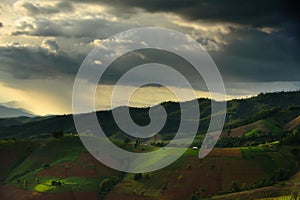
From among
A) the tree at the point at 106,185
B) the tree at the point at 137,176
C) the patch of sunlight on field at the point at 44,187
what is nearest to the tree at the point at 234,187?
the tree at the point at 137,176

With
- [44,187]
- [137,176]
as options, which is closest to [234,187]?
[137,176]

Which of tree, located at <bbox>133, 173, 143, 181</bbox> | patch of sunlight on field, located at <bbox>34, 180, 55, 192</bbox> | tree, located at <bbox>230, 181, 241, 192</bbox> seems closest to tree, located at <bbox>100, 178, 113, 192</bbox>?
tree, located at <bbox>133, 173, 143, 181</bbox>

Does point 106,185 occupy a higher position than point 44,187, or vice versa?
point 106,185

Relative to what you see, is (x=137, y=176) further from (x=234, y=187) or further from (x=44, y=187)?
(x=234, y=187)

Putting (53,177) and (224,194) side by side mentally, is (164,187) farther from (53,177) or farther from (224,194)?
(53,177)

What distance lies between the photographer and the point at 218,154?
589ft

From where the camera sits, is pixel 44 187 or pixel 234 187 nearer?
pixel 234 187

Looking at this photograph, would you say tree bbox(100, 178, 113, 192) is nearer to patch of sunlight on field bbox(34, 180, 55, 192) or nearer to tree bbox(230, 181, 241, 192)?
patch of sunlight on field bbox(34, 180, 55, 192)

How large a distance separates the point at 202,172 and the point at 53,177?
223 feet

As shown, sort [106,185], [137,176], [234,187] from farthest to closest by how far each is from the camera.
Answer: [137,176], [106,185], [234,187]

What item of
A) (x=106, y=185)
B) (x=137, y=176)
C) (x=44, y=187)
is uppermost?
(x=137, y=176)

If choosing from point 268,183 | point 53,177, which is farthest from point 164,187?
point 53,177

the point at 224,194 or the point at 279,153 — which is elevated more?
the point at 279,153

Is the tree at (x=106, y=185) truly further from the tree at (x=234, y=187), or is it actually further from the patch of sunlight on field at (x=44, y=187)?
the tree at (x=234, y=187)
